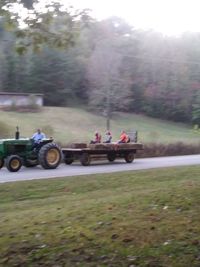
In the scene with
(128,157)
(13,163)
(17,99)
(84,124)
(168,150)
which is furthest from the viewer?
(84,124)

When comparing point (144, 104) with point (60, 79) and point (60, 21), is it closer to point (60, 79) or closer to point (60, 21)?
point (60, 79)

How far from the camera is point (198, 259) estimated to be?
6.19m

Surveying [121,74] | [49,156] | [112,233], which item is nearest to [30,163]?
[49,156]

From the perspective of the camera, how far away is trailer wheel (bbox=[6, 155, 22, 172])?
67.7ft

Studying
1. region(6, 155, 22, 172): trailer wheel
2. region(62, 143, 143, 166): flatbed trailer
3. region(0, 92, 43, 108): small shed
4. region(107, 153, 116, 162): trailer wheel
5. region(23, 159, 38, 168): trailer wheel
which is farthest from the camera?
region(0, 92, 43, 108): small shed

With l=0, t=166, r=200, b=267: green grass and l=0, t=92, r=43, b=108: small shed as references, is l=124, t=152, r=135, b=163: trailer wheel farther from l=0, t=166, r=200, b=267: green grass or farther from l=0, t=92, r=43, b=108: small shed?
l=0, t=92, r=43, b=108: small shed

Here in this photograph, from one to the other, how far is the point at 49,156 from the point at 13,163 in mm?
1710

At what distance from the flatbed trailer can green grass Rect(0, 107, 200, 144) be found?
9.34 metres

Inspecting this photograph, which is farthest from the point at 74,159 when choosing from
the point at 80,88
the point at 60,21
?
the point at 80,88

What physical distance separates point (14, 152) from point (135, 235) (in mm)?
15261

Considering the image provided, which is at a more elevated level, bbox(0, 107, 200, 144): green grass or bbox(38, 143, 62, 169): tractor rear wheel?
bbox(0, 107, 200, 144): green grass

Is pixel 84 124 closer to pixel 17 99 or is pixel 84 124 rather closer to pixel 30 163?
pixel 17 99

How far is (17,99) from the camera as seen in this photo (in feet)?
146

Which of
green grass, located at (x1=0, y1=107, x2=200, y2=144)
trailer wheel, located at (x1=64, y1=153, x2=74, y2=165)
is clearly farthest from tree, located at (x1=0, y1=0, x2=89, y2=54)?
A: green grass, located at (x1=0, y1=107, x2=200, y2=144)
